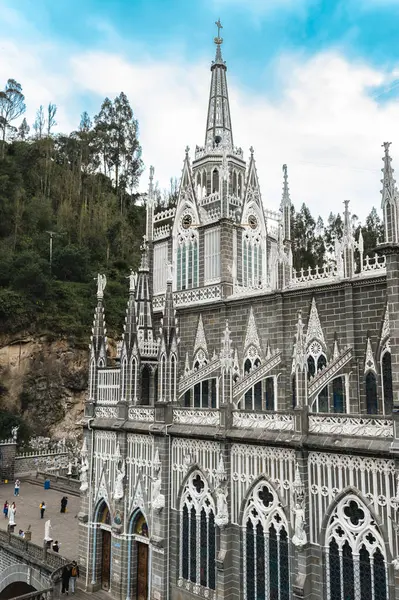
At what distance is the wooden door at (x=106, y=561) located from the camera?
20469 mm

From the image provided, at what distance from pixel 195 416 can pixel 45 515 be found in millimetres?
15691

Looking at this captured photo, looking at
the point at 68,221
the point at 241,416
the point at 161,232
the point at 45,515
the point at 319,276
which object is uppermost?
the point at 68,221

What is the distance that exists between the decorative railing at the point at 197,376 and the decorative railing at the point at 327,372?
16.4 ft

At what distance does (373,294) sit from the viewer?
17297 mm

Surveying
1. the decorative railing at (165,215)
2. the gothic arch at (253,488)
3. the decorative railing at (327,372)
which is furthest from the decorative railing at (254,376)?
the decorative railing at (165,215)

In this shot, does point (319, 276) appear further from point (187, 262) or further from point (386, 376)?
point (187, 262)

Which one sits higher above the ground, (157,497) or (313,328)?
(313,328)

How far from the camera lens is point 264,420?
15266 millimetres

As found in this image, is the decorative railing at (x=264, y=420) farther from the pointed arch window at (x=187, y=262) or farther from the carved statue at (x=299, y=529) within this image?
the pointed arch window at (x=187, y=262)

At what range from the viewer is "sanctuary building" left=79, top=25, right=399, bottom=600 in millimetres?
12914

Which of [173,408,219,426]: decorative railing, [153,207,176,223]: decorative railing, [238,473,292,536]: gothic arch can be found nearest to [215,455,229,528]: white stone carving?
[238,473,292,536]: gothic arch

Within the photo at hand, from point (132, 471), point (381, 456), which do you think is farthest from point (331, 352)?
point (132, 471)

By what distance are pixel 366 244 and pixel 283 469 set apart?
34758 millimetres

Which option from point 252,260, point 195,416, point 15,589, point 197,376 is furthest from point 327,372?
point 15,589
